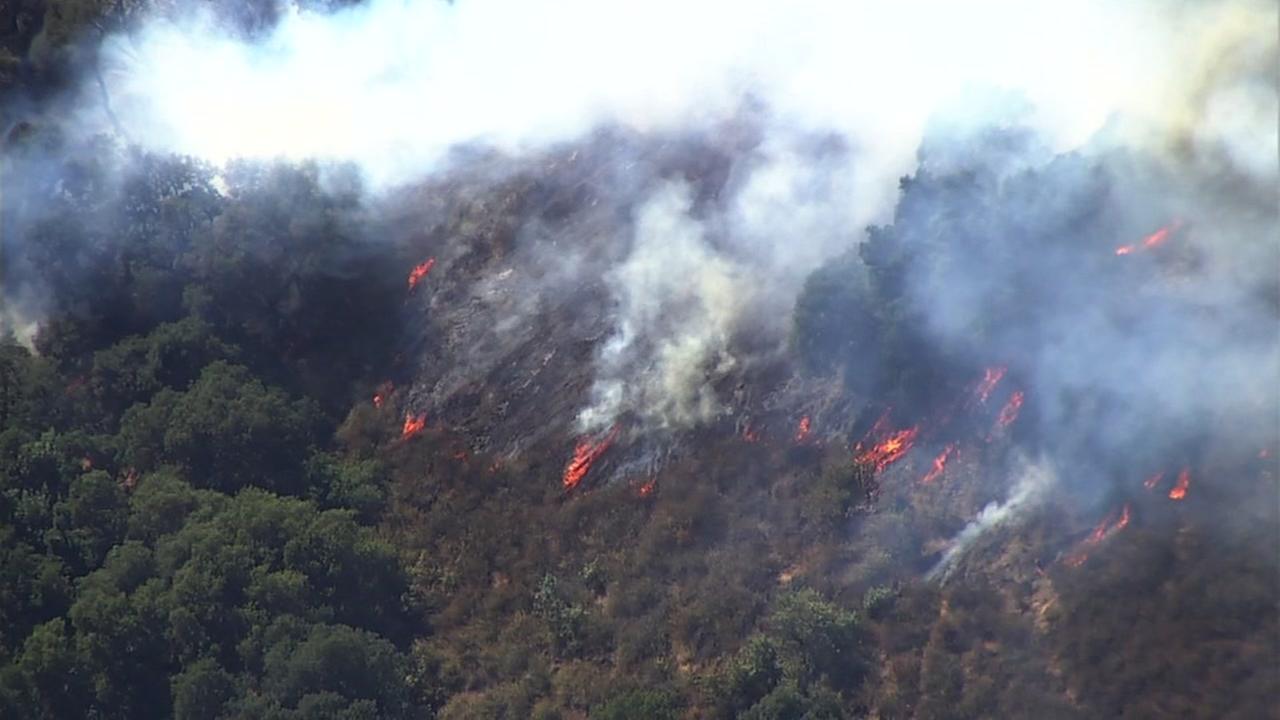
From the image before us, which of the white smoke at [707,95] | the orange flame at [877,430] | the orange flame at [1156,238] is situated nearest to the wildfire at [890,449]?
the orange flame at [877,430]

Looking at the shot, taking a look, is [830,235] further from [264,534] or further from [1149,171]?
[264,534]

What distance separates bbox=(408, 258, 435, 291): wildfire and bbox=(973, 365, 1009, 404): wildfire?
31.5 m

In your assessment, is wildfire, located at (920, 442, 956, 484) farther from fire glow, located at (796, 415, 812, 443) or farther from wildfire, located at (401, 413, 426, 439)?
wildfire, located at (401, 413, 426, 439)

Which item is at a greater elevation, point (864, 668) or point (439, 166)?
point (439, 166)

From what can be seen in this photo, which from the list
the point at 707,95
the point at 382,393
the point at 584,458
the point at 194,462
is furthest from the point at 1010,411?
the point at 194,462

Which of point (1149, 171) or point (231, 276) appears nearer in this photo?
point (1149, 171)

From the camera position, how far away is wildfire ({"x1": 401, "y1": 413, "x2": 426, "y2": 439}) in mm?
70438

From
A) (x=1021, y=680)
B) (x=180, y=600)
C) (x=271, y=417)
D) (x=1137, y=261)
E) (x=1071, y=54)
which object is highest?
(x=271, y=417)

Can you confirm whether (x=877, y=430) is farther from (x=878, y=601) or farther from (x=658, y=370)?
(x=658, y=370)

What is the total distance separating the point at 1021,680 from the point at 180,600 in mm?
36436

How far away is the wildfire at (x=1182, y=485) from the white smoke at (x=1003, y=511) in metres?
4.63

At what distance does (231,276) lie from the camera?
246 feet

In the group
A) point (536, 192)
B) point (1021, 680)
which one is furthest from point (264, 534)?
point (1021, 680)

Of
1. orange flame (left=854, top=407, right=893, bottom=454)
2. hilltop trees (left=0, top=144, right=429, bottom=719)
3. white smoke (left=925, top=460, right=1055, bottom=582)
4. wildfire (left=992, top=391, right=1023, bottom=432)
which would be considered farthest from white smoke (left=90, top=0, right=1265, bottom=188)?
white smoke (left=925, top=460, right=1055, bottom=582)
